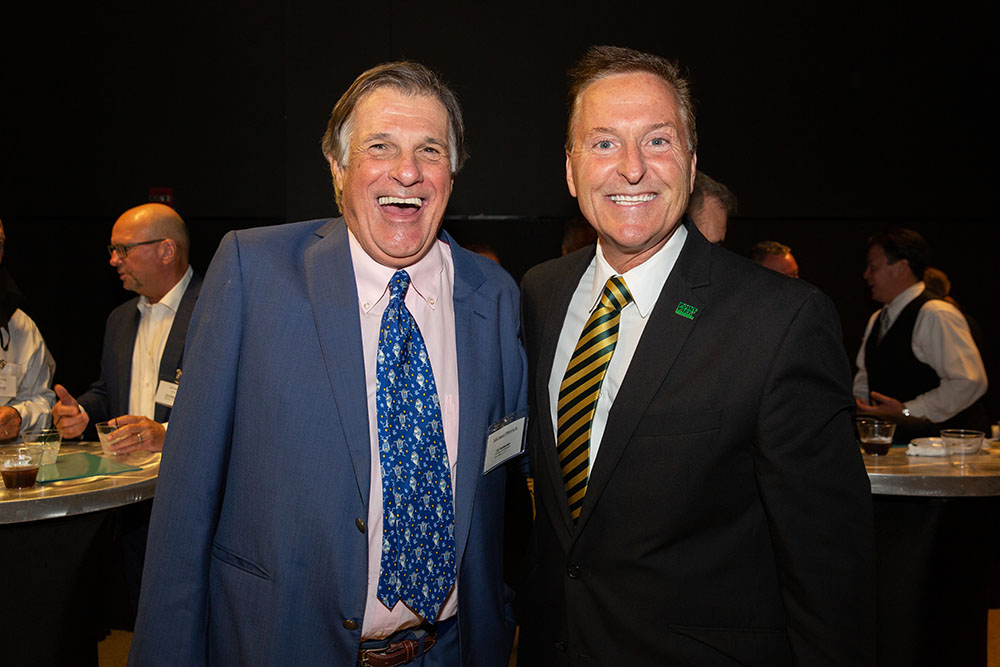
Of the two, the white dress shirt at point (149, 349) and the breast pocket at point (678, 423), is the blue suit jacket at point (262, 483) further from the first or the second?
the white dress shirt at point (149, 349)

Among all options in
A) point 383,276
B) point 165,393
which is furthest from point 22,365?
point 383,276

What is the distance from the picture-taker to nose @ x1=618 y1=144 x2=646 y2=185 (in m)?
1.76

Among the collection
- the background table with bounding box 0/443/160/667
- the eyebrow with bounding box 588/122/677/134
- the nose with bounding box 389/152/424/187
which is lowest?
the background table with bounding box 0/443/160/667

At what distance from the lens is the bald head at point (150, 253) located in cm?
426

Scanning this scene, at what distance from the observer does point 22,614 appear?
115 inches

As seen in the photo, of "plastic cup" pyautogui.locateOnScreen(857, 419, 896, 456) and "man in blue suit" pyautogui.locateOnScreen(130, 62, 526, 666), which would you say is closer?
"man in blue suit" pyautogui.locateOnScreen(130, 62, 526, 666)

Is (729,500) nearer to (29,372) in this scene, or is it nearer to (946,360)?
(946,360)

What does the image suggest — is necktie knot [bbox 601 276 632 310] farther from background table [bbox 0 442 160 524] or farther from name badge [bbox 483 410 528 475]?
background table [bbox 0 442 160 524]

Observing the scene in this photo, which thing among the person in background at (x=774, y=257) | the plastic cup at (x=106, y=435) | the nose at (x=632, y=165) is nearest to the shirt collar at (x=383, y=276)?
the nose at (x=632, y=165)

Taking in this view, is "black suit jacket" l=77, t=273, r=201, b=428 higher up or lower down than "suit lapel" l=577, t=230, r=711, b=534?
lower down

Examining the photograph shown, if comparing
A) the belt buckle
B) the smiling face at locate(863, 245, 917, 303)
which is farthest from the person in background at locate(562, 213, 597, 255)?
the belt buckle

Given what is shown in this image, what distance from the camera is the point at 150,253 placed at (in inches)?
168

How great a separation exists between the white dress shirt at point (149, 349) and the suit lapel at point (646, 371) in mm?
3086

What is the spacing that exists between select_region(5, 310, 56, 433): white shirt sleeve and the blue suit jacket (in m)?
2.58
